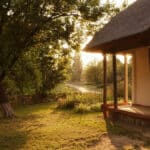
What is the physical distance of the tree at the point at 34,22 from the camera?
49.5 feet

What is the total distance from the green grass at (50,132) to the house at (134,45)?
5.15 ft

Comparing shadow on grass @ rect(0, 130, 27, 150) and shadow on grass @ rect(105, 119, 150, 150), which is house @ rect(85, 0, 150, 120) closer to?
shadow on grass @ rect(105, 119, 150, 150)

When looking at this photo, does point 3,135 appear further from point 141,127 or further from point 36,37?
point 36,37

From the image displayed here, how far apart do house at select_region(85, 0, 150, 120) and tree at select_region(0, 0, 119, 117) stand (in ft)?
6.05

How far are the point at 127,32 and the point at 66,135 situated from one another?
13.2ft

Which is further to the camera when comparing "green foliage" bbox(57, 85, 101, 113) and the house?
"green foliage" bbox(57, 85, 101, 113)

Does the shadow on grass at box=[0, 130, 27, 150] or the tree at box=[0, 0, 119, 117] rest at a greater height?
the tree at box=[0, 0, 119, 117]

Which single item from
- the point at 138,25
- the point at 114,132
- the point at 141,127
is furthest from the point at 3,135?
the point at 138,25

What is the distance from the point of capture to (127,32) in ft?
39.0

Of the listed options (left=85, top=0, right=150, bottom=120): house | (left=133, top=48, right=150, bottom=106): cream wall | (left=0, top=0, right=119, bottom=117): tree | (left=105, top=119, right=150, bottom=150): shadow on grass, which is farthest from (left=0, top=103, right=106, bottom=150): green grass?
(left=0, top=0, right=119, bottom=117): tree

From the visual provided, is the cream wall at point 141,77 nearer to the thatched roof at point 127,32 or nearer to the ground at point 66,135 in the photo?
the thatched roof at point 127,32

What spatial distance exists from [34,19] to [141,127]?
20.9 feet

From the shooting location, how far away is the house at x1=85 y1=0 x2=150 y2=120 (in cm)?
1186

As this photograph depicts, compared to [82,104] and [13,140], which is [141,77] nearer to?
[82,104]
